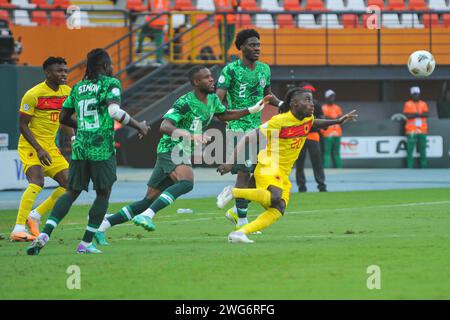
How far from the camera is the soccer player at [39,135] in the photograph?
1406cm

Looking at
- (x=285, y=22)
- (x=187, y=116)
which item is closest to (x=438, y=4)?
(x=285, y=22)

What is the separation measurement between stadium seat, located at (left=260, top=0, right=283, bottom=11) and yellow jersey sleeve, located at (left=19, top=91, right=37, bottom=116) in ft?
71.6

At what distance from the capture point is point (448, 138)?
105ft

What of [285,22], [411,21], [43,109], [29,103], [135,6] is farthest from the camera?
[411,21]

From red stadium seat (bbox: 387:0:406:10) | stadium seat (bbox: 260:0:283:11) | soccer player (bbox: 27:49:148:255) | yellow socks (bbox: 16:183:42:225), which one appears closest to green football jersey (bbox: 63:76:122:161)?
soccer player (bbox: 27:49:148:255)

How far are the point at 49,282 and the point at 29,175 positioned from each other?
15.0 ft

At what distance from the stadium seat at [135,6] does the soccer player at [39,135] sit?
64.3 ft

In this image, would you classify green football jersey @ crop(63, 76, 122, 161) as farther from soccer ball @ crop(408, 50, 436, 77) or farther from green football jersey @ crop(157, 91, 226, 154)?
soccer ball @ crop(408, 50, 436, 77)

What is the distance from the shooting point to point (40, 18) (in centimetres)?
3331

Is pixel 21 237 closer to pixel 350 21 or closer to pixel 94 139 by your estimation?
pixel 94 139

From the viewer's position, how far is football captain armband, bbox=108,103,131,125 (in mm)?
11617

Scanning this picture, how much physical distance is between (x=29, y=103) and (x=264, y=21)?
20602mm

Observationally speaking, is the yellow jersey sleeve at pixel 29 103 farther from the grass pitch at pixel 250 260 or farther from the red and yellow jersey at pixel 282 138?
the red and yellow jersey at pixel 282 138
